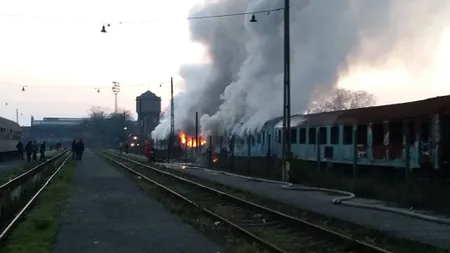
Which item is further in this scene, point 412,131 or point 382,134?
point 382,134

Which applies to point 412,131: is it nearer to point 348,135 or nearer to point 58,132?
point 348,135

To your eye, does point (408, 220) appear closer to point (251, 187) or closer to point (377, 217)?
point (377, 217)

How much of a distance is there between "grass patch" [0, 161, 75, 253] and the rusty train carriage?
10710 millimetres

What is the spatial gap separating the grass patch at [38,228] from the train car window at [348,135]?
508 inches

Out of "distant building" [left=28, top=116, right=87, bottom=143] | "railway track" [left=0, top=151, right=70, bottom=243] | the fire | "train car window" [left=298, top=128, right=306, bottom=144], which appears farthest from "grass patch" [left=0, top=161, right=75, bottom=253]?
"distant building" [left=28, top=116, right=87, bottom=143]

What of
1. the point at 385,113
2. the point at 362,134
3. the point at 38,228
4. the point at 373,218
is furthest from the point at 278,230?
the point at 362,134

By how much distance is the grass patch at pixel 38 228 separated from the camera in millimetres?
11152

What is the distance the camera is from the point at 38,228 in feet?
44.3

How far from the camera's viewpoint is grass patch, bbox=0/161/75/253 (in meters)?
11.2

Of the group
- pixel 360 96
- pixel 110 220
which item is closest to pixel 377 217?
pixel 110 220

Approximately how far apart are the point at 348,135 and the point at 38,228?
17968 mm

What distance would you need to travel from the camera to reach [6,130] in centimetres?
5206

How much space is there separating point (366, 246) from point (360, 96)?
95.6m

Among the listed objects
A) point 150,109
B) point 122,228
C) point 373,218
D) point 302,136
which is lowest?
point 122,228
